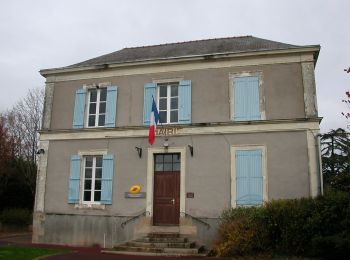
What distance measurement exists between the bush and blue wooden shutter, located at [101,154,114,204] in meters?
4.15

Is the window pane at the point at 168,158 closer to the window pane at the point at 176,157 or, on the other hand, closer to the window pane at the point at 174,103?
the window pane at the point at 176,157

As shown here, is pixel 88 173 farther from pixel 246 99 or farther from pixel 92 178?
pixel 246 99

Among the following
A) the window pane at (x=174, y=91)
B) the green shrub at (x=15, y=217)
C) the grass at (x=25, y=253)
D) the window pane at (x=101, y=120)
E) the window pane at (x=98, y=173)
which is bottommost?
the grass at (x=25, y=253)

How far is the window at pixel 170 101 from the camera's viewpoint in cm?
1359

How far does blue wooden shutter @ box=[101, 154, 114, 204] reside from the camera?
44.8 ft

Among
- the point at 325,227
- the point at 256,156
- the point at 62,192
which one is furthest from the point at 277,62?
the point at 62,192

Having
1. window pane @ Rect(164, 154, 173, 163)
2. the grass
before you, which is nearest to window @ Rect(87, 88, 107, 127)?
window pane @ Rect(164, 154, 173, 163)

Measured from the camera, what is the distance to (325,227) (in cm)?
998

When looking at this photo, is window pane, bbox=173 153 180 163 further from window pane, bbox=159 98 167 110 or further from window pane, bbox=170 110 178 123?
window pane, bbox=159 98 167 110

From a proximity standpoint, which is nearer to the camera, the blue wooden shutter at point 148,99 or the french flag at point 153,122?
the french flag at point 153,122

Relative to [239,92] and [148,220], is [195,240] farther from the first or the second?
[239,92]

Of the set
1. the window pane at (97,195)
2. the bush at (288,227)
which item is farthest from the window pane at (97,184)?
the bush at (288,227)

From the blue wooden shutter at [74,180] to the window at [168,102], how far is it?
3.30 meters

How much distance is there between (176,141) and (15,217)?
12056mm
